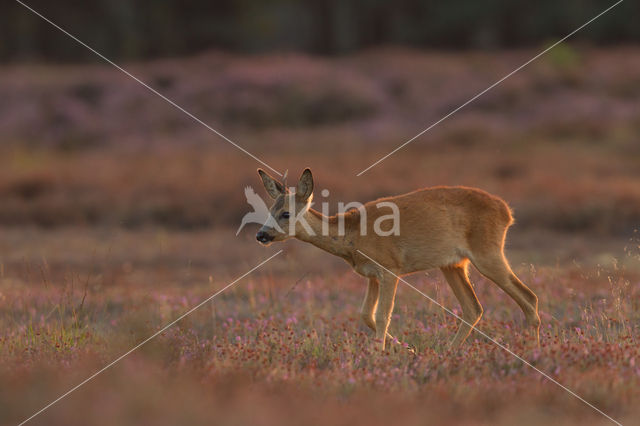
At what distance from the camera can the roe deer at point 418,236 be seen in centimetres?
882

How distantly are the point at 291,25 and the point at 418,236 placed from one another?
3370 cm

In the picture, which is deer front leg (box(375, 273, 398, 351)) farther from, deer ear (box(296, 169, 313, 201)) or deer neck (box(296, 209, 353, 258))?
deer ear (box(296, 169, 313, 201))

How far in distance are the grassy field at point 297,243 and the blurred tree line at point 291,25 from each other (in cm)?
458

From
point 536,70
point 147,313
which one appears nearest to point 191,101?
point 536,70

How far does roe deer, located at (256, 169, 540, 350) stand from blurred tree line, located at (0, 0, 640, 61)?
29.0 metres

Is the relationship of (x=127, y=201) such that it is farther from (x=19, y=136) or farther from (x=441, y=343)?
(x=441, y=343)

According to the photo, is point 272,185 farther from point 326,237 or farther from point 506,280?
point 506,280

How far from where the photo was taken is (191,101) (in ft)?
93.8

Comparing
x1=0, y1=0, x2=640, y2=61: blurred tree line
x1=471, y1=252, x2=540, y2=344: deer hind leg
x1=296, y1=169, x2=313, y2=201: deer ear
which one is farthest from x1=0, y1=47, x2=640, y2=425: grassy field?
x1=0, y1=0, x2=640, y2=61: blurred tree line

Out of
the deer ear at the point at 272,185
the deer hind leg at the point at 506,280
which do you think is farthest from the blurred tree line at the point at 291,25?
the deer hind leg at the point at 506,280

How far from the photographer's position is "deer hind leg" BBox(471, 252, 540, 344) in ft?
28.9

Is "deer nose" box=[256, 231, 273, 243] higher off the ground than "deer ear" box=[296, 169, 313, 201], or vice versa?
"deer ear" box=[296, 169, 313, 201]

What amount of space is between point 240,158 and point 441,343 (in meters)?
16.4

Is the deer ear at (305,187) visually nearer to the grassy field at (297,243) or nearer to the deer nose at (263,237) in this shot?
the deer nose at (263,237)
